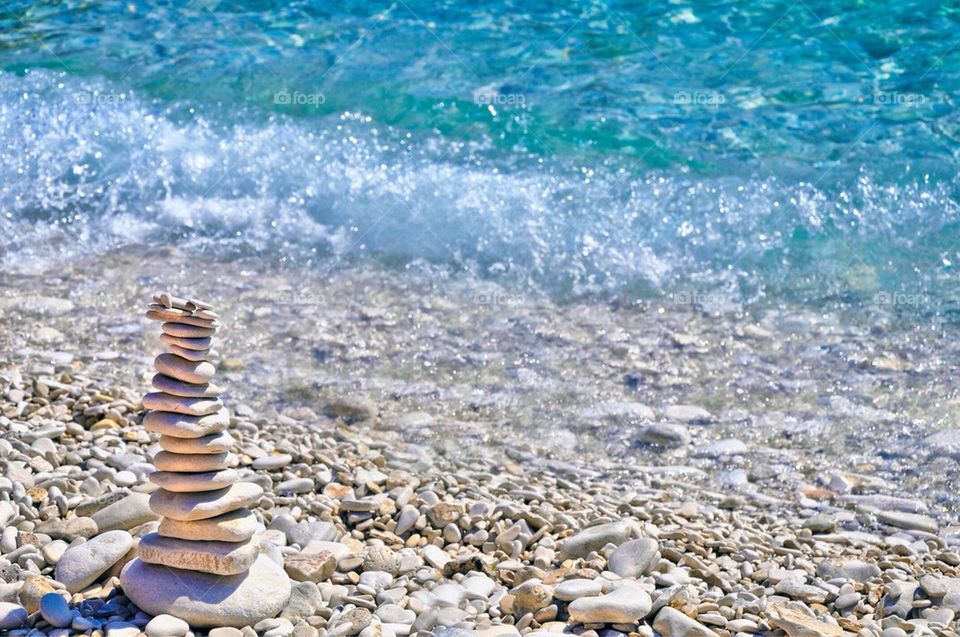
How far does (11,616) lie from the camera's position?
287cm

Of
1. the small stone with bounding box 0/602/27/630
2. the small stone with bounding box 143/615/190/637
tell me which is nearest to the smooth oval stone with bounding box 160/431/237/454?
the small stone with bounding box 143/615/190/637

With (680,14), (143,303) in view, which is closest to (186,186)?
(143,303)

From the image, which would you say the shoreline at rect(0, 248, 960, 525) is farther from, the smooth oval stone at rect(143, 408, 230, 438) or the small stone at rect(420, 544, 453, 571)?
the smooth oval stone at rect(143, 408, 230, 438)

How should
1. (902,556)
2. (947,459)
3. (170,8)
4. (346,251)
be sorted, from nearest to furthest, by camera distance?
(902,556) < (947,459) < (346,251) < (170,8)

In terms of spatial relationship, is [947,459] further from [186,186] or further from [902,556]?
[186,186]

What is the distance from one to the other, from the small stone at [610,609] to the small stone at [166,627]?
1.09 metres

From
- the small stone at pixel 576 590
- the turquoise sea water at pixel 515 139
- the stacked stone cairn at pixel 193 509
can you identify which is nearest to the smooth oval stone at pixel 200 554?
the stacked stone cairn at pixel 193 509

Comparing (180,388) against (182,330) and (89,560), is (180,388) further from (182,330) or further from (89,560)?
(89,560)

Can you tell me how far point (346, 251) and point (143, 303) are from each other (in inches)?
66.9

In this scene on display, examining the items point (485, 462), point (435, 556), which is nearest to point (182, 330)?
point (435, 556)

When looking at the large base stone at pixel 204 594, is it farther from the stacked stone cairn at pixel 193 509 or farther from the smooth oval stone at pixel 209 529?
the smooth oval stone at pixel 209 529

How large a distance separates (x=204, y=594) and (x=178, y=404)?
0.54 meters

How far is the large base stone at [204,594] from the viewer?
2918 millimetres

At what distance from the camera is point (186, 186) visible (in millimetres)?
8664
